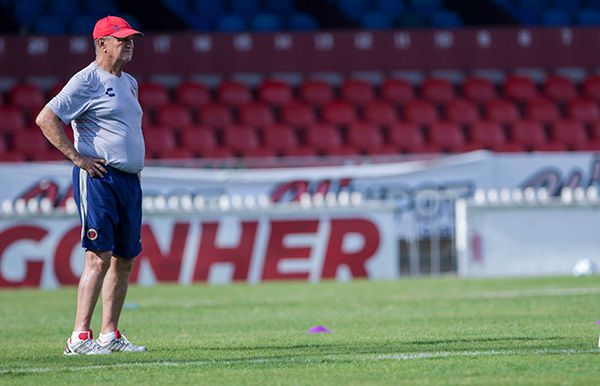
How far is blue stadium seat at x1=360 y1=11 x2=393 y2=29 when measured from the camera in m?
24.6

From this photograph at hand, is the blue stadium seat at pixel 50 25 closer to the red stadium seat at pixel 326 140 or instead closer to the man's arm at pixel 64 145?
the red stadium seat at pixel 326 140

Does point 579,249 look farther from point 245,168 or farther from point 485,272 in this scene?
point 245,168

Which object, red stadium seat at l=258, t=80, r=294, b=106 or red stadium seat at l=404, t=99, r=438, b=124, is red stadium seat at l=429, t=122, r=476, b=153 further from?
→ red stadium seat at l=258, t=80, r=294, b=106

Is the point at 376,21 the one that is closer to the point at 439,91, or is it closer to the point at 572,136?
the point at 439,91

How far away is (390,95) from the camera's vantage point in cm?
2330

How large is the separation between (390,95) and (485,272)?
7034 mm

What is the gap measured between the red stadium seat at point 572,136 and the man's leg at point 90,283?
16.2 metres

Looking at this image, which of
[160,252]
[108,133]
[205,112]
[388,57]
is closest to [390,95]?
[388,57]

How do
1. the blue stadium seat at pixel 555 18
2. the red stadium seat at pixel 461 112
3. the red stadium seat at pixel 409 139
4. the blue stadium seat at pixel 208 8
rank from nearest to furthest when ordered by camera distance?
1. the red stadium seat at pixel 409 139
2. the red stadium seat at pixel 461 112
3. the blue stadium seat at pixel 208 8
4. the blue stadium seat at pixel 555 18

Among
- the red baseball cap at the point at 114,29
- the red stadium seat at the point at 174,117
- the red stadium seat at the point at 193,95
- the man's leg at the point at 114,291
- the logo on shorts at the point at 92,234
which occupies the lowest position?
the man's leg at the point at 114,291

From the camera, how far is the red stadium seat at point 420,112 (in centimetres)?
2267

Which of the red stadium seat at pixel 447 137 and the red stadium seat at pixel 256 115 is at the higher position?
the red stadium seat at pixel 256 115

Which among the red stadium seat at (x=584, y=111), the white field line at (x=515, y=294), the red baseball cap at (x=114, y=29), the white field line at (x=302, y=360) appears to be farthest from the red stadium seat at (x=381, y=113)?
the white field line at (x=302, y=360)

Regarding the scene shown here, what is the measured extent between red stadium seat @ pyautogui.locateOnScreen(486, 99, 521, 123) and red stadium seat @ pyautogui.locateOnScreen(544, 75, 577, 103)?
1066 millimetres
